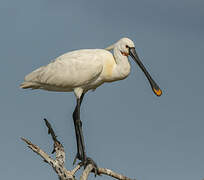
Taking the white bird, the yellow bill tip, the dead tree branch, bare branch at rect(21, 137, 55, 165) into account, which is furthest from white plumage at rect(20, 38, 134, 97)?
bare branch at rect(21, 137, 55, 165)

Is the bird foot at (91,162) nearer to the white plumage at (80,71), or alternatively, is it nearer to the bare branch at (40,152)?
the bare branch at (40,152)

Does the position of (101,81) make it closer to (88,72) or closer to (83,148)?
(88,72)

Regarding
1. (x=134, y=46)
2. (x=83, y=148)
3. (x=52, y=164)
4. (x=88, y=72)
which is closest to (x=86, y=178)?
(x=52, y=164)

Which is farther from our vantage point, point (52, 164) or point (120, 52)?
point (120, 52)

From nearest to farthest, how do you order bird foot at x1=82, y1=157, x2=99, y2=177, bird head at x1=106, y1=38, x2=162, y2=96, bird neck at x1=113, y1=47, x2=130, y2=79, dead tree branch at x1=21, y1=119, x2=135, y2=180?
dead tree branch at x1=21, y1=119, x2=135, y2=180
bird foot at x1=82, y1=157, x2=99, y2=177
bird neck at x1=113, y1=47, x2=130, y2=79
bird head at x1=106, y1=38, x2=162, y2=96

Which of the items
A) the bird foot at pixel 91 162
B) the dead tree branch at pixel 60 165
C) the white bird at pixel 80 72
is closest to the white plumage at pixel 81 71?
the white bird at pixel 80 72

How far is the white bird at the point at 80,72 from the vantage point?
49.1ft

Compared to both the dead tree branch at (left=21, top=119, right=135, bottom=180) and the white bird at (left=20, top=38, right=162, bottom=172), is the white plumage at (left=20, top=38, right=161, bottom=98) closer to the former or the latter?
the white bird at (left=20, top=38, right=162, bottom=172)

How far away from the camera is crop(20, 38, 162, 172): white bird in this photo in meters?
15.0

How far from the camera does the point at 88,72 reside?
14.9 metres

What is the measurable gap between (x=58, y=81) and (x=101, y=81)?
1.03 metres

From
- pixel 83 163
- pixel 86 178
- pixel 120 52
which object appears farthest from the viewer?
pixel 120 52

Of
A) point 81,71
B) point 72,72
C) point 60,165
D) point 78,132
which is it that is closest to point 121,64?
point 81,71

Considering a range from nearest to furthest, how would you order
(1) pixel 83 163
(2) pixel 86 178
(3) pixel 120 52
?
1. (2) pixel 86 178
2. (1) pixel 83 163
3. (3) pixel 120 52
